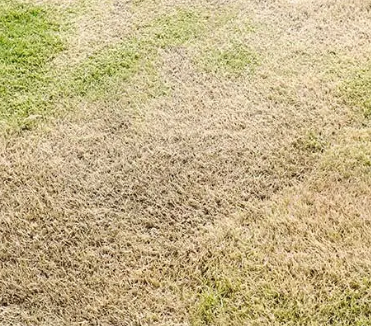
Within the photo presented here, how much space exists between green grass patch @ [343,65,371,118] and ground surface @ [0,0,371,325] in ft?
0.04

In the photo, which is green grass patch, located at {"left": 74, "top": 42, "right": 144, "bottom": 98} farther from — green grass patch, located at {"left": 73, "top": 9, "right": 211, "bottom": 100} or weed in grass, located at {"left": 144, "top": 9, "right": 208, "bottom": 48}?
weed in grass, located at {"left": 144, "top": 9, "right": 208, "bottom": 48}

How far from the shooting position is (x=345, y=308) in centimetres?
287

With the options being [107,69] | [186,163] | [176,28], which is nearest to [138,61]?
[107,69]

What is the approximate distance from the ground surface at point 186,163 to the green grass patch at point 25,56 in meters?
0.02

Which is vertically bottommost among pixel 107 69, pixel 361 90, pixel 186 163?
pixel 186 163

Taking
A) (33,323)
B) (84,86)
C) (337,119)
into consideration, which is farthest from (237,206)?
(84,86)

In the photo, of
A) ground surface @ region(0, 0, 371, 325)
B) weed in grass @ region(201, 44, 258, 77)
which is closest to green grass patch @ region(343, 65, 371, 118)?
ground surface @ region(0, 0, 371, 325)

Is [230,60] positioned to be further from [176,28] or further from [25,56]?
[25,56]

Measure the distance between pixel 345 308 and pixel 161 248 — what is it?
1.12 meters

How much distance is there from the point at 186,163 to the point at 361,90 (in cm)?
156

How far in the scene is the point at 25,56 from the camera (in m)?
4.64

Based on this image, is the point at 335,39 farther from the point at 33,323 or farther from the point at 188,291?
the point at 33,323

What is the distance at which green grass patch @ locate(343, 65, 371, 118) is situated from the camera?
399cm

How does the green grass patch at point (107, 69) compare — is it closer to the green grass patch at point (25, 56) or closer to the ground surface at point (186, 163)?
the ground surface at point (186, 163)
